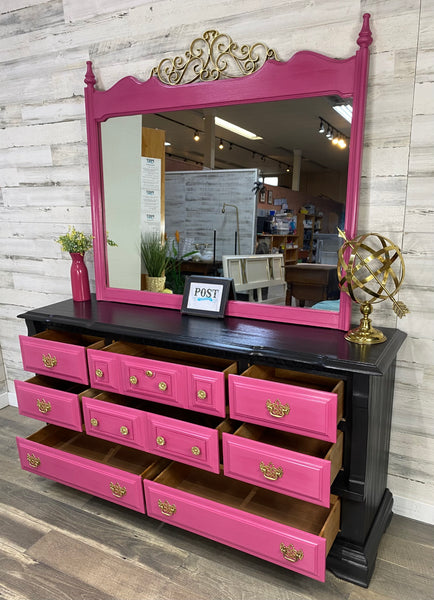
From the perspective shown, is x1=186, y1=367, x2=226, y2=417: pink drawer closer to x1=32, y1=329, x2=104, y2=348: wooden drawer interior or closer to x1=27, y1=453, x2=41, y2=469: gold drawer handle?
x1=32, y1=329, x2=104, y2=348: wooden drawer interior

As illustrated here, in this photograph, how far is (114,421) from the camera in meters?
1.70

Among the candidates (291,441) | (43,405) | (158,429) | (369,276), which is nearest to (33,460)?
(43,405)

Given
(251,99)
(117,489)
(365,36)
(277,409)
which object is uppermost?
(365,36)

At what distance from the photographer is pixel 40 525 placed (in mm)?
1782

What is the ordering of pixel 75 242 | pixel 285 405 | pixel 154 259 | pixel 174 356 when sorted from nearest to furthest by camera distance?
pixel 285 405
pixel 174 356
pixel 154 259
pixel 75 242

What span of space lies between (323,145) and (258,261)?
525 mm

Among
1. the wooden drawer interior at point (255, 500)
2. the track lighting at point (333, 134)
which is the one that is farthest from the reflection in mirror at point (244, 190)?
the wooden drawer interior at point (255, 500)

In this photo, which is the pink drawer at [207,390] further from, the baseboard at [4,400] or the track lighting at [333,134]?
the baseboard at [4,400]

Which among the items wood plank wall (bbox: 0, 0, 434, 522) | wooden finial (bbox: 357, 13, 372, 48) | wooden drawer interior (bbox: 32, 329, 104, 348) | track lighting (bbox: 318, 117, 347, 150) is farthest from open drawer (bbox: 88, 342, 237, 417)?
wooden finial (bbox: 357, 13, 372, 48)

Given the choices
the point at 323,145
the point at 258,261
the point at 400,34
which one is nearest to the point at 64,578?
the point at 258,261

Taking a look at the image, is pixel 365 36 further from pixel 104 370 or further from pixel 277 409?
pixel 104 370

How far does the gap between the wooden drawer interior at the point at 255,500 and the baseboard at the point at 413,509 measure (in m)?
0.50

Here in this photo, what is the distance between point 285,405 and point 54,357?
1068mm

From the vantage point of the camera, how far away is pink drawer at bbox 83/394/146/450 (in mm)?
1652
